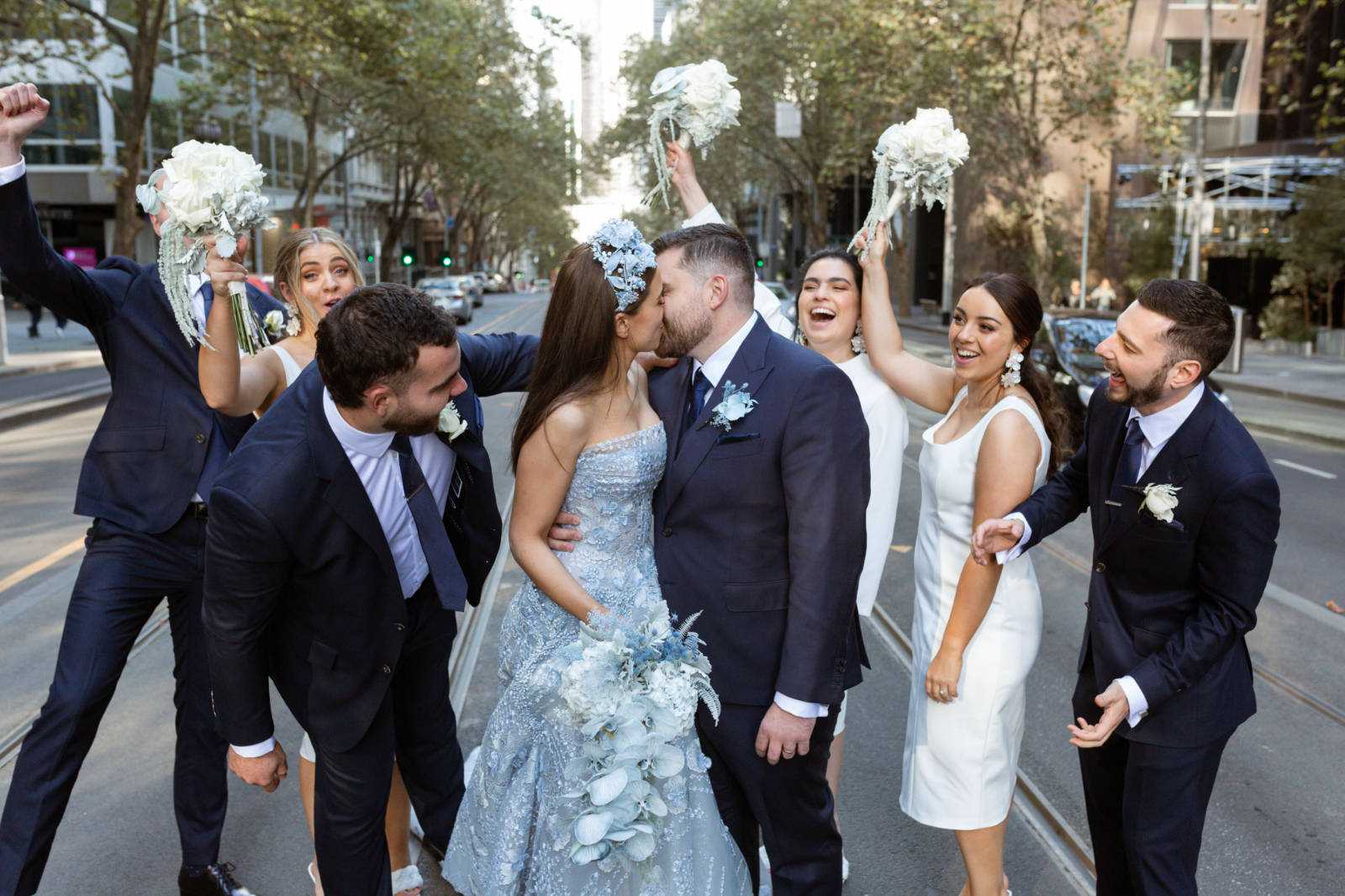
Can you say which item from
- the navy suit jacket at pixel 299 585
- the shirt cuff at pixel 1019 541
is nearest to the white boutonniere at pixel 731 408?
the shirt cuff at pixel 1019 541

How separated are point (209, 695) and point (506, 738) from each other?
108cm

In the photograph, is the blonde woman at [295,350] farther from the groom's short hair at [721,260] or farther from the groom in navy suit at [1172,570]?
the groom in navy suit at [1172,570]

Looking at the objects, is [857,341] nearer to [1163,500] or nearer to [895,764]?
[1163,500]

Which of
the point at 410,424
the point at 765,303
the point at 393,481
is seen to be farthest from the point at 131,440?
the point at 765,303

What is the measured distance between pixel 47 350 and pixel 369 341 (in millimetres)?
24674

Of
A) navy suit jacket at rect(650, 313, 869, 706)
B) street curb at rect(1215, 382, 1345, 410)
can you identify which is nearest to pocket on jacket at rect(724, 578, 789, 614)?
navy suit jacket at rect(650, 313, 869, 706)

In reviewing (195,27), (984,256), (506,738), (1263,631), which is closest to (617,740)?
(506,738)

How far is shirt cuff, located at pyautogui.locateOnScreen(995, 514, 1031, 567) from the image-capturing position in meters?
2.89

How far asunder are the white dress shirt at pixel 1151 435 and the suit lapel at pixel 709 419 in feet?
3.11

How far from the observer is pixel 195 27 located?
113 ft

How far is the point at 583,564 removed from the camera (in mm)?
2947

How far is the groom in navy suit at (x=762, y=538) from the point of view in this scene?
2.67 m

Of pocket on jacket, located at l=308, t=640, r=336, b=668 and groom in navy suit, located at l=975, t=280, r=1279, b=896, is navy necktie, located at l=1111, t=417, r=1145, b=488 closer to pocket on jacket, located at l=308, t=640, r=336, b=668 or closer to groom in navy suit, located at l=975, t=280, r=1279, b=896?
groom in navy suit, located at l=975, t=280, r=1279, b=896

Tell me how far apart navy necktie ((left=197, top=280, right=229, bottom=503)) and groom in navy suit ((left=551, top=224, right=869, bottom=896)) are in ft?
4.15
